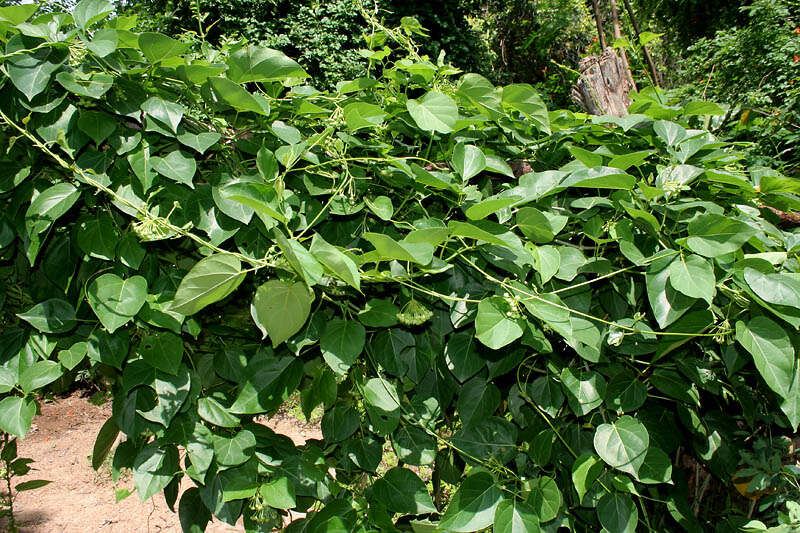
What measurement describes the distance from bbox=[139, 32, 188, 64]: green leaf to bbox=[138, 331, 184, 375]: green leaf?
528 millimetres

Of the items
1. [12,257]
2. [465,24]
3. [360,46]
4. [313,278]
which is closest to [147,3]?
[360,46]

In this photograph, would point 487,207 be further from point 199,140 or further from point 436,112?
point 199,140

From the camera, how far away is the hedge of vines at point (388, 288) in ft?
3.19

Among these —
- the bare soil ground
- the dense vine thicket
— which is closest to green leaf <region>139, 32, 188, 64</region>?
the bare soil ground

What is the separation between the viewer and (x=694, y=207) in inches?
43.4

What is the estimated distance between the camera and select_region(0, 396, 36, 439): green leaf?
1068mm

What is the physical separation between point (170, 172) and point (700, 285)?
3.23 ft

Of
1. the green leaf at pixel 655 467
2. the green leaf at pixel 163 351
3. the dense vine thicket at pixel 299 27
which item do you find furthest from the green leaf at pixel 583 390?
the dense vine thicket at pixel 299 27

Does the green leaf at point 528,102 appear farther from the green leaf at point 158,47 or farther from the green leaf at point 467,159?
the green leaf at point 158,47

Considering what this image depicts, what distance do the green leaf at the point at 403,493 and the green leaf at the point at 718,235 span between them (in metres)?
0.74

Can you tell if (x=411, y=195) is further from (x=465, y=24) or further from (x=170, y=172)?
(x=465, y=24)

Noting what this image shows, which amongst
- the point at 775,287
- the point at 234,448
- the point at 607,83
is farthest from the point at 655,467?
the point at 607,83

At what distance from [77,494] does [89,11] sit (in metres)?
3.40

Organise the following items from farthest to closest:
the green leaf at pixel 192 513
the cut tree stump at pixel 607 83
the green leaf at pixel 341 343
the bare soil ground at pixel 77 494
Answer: the bare soil ground at pixel 77 494, the cut tree stump at pixel 607 83, the green leaf at pixel 192 513, the green leaf at pixel 341 343
